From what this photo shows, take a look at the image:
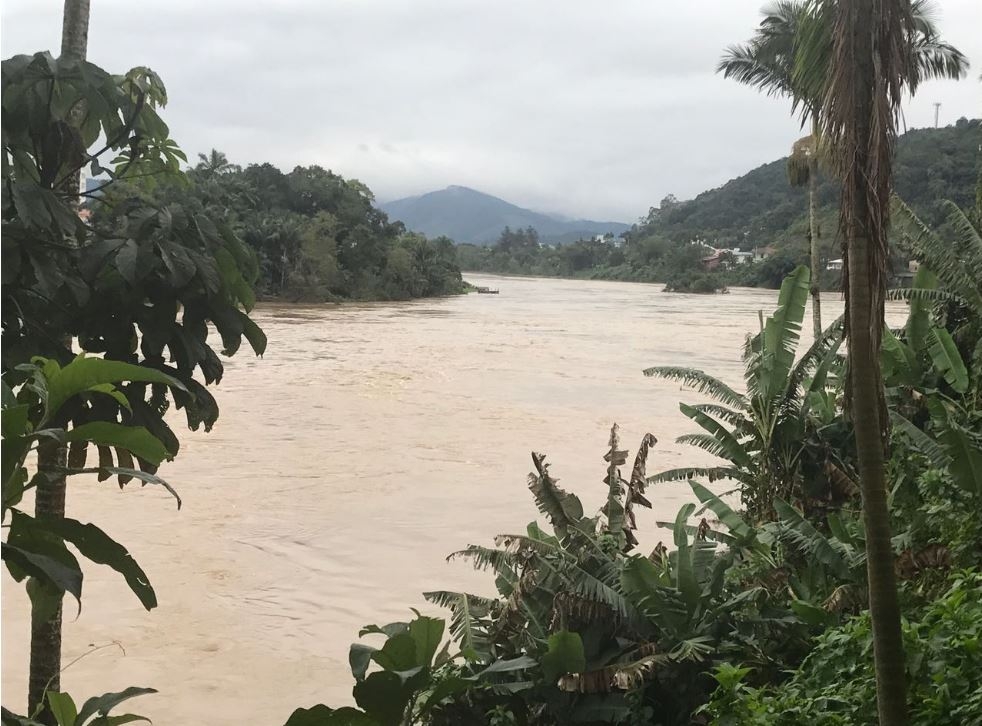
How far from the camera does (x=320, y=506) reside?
29.9ft

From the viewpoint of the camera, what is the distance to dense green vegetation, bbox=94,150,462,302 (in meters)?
39.8

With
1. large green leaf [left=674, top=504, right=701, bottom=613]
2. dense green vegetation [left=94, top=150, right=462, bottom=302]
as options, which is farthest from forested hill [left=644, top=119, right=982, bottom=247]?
dense green vegetation [left=94, top=150, right=462, bottom=302]

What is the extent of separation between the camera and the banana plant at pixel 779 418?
18.5 feet

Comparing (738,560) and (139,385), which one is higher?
(139,385)

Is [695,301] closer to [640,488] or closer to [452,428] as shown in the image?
[452,428]

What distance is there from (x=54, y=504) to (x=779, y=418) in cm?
453

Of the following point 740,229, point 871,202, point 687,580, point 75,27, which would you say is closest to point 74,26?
point 75,27

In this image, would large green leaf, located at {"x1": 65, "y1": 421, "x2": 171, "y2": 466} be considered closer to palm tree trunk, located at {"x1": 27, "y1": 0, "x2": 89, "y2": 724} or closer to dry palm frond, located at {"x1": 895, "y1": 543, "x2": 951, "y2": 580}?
palm tree trunk, located at {"x1": 27, "y1": 0, "x2": 89, "y2": 724}

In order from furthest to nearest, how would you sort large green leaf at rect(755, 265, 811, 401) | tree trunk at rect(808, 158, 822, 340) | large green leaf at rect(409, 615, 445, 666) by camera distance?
1. tree trunk at rect(808, 158, 822, 340)
2. large green leaf at rect(755, 265, 811, 401)
3. large green leaf at rect(409, 615, 445, 666)

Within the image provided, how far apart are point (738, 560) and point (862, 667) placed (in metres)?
2.09

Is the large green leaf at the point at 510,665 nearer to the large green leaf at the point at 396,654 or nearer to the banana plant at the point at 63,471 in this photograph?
the large green leaf at the point at 396,654

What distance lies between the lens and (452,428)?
1322 cm

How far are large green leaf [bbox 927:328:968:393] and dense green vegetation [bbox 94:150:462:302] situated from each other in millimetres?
32728

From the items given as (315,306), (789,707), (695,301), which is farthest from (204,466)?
(695,301)
